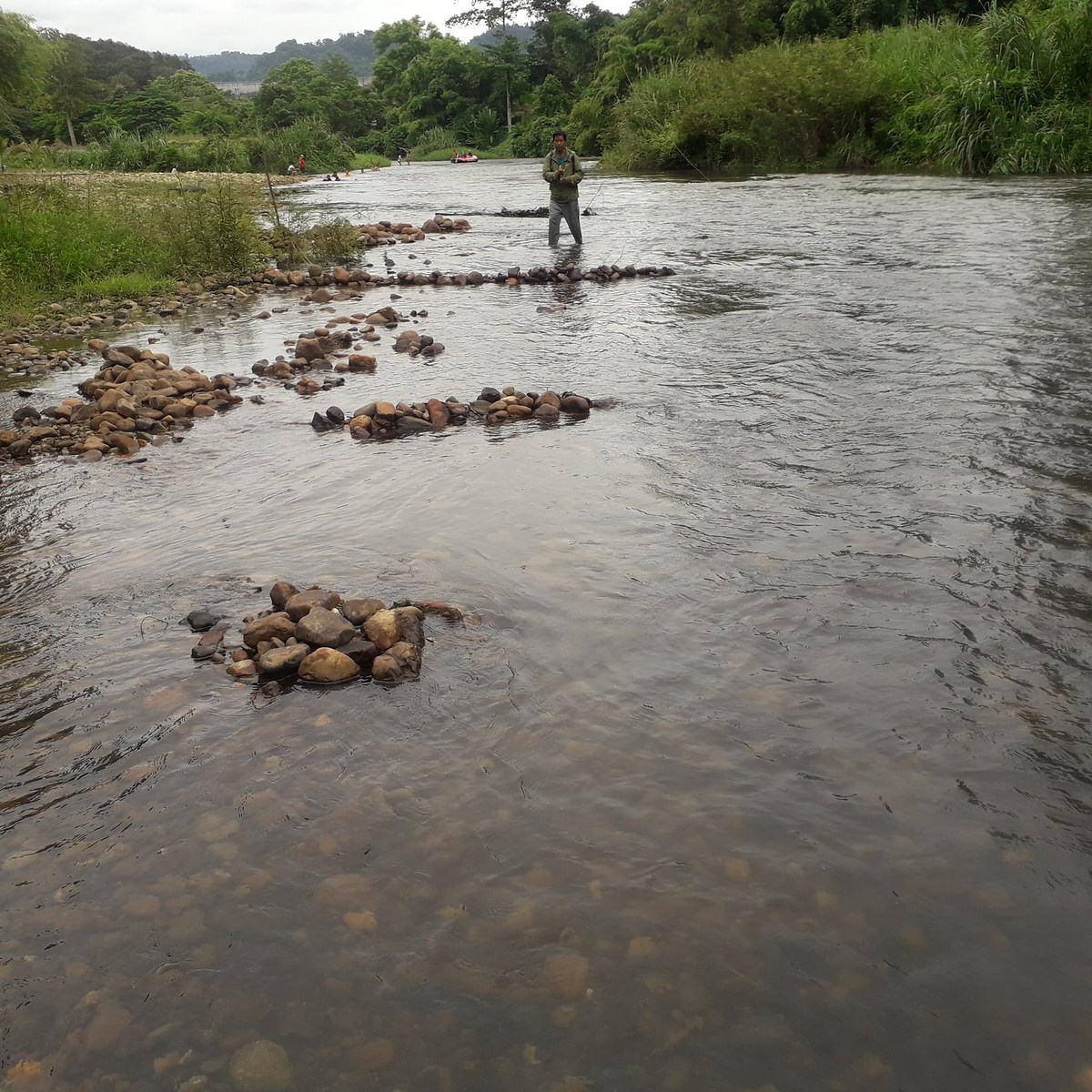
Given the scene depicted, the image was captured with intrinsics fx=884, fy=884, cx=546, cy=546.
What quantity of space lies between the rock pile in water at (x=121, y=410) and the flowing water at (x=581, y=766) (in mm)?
427

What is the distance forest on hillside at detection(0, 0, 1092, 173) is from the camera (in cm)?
2234

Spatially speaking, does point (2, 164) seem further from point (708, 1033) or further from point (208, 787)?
point (708, 1033)

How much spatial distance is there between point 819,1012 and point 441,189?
124 feet

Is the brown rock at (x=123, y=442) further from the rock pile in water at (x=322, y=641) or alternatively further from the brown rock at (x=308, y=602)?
the brown rock at (x=308, y=602)

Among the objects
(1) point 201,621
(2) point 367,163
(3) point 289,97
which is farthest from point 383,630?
(3) point 289,97

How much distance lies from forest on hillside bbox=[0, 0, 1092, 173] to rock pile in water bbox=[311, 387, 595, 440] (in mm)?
9481

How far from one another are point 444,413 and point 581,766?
4542mm

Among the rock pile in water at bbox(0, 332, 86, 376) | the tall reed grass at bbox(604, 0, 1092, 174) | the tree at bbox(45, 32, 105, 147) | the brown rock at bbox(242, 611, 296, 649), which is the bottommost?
the brown rock at bbox(242, 611, 296, 649)

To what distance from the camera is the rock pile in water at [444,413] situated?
274 inches

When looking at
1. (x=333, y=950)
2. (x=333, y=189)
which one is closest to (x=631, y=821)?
(x=333, y=950)

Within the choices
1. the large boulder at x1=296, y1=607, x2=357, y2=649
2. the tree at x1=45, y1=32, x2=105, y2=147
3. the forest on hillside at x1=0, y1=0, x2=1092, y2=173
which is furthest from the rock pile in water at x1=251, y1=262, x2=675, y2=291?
the tree at x1=45, y1=32, x2=105, y2=147

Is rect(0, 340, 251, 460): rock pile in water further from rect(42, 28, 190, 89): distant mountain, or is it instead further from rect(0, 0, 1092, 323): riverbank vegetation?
rect(42, 28, 190, 89): distant mountain

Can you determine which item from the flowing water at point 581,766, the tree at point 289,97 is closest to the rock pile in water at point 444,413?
the flowing water at point 581,766

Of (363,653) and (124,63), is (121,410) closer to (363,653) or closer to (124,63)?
(363,653)
